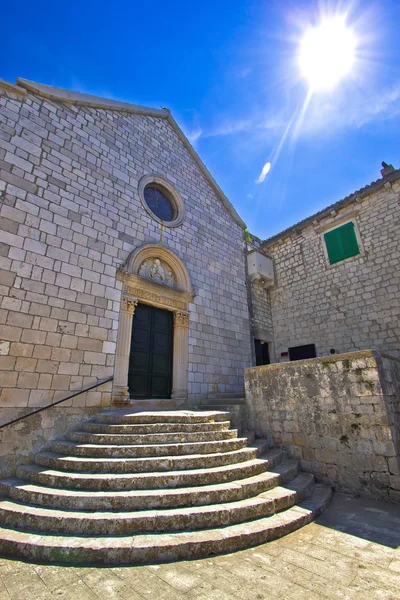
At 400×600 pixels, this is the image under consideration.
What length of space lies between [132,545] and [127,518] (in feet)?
0.98

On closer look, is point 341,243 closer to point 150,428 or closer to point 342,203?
point 342,203

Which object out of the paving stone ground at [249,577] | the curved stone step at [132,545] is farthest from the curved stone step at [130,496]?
the paving stone ground at [249,577]

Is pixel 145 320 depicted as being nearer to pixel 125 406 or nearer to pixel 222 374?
pixel 125 406

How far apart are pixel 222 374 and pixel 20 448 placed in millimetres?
4952

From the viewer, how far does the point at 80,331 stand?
18.2ft

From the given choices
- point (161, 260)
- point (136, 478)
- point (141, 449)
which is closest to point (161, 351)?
point (161, 260)

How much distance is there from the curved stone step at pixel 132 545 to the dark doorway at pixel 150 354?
3.71 metres

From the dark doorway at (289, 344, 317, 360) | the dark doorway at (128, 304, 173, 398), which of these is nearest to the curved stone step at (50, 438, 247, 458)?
the dark doorway at (128, 304, 173, 398)

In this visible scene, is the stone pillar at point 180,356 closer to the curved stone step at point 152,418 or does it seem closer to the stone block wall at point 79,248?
the stone block wall at point 79,248

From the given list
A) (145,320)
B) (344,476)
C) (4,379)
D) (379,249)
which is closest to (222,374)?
(145,320)

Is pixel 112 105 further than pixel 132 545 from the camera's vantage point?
Yes

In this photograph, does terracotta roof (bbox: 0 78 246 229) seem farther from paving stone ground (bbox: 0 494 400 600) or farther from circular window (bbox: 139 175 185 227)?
paving stone ground (bbox: 0 494 400 600)

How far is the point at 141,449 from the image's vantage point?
3.95m

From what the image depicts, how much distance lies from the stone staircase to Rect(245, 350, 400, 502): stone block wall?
0.43 m
